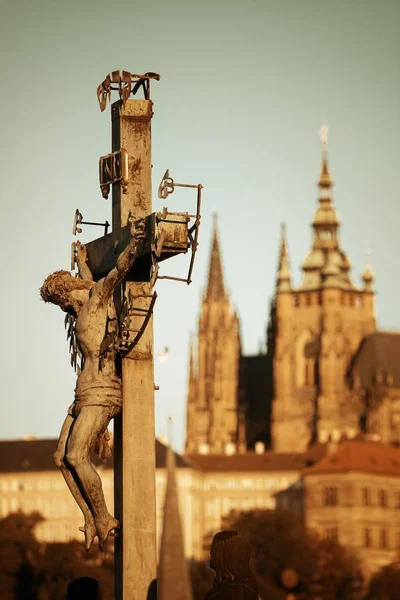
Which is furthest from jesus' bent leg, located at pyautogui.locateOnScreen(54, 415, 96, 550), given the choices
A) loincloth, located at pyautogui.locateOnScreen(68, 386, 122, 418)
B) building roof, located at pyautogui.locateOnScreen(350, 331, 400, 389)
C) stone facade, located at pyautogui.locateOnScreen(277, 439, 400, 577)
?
building roof, located at pyautogui.locateOnScreen(350, 331, 400, 389)

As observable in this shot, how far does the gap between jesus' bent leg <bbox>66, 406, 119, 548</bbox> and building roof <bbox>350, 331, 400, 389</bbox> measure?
180 m

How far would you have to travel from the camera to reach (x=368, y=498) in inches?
7318

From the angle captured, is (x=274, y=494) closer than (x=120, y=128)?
No

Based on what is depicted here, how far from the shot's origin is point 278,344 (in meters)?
192

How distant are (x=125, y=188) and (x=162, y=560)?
104286mm

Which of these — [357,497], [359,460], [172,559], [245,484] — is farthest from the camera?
[245,484]

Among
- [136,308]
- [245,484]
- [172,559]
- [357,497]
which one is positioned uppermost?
[245,484]

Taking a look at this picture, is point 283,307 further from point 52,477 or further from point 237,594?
point 237,594

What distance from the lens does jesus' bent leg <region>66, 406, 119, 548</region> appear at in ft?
45.1

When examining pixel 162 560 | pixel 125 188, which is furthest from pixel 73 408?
pixel 162 560

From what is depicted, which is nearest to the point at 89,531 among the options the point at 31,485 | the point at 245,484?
the point at 31,485

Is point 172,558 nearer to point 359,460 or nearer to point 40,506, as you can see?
point 359,460

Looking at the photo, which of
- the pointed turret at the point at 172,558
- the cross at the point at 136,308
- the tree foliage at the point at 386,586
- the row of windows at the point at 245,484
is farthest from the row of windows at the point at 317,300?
the cross at the point at 136,308

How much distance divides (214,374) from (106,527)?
183 metres
